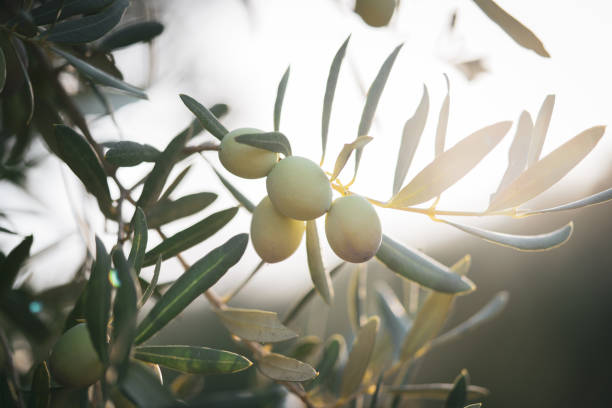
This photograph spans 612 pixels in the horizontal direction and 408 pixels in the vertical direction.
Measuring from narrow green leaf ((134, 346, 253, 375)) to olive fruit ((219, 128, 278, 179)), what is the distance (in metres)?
0.23

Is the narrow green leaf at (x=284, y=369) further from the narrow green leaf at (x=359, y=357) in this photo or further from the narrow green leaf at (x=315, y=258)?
the narrow green leaf at (x=359, y=357)

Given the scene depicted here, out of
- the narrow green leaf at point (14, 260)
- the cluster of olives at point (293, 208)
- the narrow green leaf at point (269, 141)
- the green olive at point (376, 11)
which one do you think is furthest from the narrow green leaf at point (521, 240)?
the narrow green leaf at point (14, 260)

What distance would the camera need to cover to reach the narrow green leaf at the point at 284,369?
1.88 feet

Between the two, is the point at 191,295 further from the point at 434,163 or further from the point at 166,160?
the point at 434,163

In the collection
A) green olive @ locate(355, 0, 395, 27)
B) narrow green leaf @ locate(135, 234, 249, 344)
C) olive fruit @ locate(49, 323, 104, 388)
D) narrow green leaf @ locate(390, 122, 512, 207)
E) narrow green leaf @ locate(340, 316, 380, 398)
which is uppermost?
green olive @ locate(355, 0, 395, 27)

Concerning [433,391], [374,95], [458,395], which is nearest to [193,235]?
[374,95]

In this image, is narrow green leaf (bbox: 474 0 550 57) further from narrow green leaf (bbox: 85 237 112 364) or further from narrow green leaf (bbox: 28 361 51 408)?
narrow green leaf (bbox: 28 361 51 408)

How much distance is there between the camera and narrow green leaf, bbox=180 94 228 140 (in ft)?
1.86

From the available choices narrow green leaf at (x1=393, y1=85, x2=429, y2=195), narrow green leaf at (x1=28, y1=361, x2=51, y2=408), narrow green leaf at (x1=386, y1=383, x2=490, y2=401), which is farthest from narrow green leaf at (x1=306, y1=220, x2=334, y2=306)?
narrow green leaf at (x1=386, y1=383, x2=490, y2=401)

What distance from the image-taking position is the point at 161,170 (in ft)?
2.01

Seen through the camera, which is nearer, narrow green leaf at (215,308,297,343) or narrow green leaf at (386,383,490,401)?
narrow green leaf at (215,308,297,343)

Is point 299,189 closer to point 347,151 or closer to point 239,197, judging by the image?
point 347,151

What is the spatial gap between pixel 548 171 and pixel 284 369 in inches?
17.5

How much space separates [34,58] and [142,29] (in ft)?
0.76
